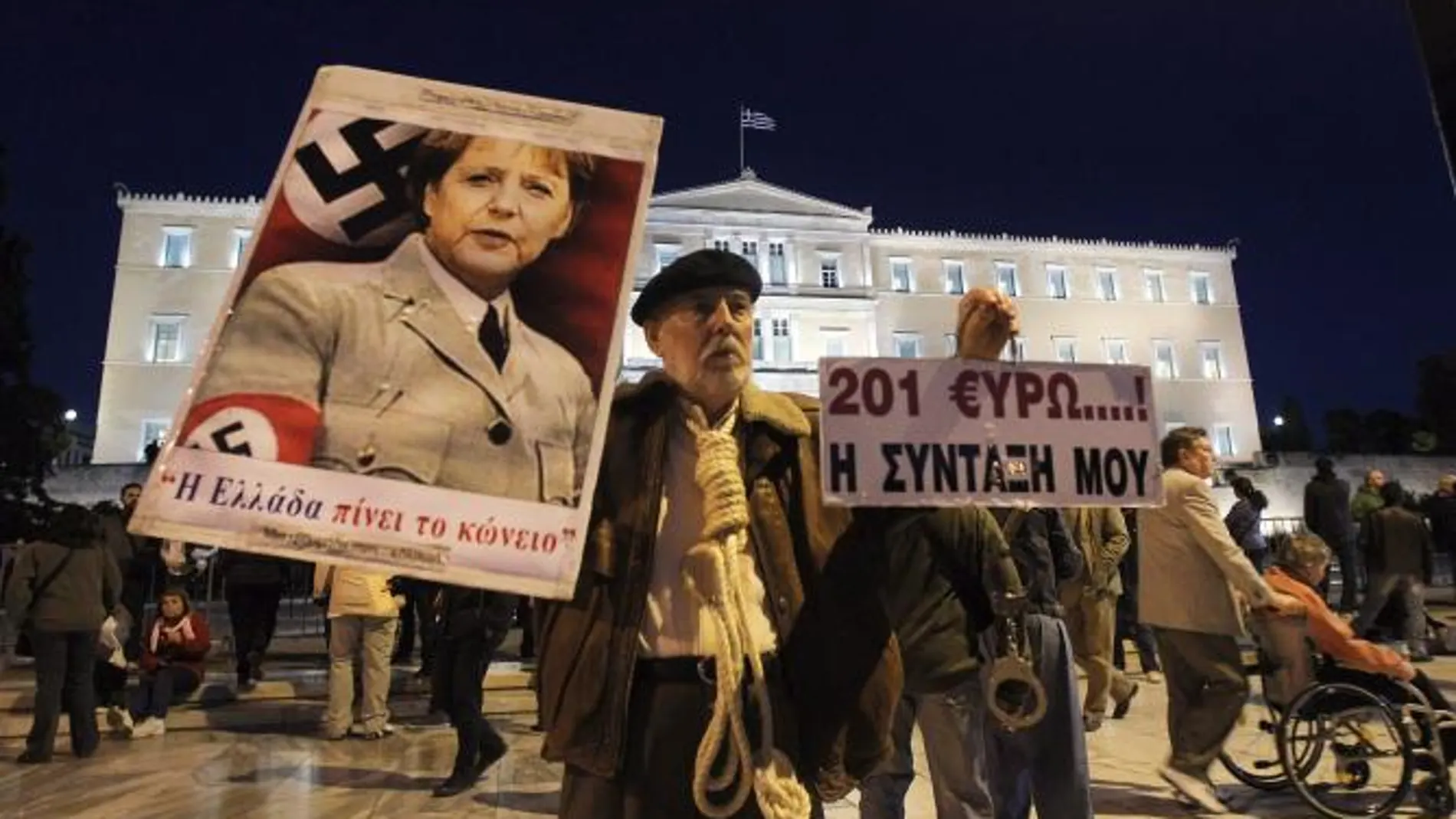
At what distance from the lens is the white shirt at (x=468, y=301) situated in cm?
165

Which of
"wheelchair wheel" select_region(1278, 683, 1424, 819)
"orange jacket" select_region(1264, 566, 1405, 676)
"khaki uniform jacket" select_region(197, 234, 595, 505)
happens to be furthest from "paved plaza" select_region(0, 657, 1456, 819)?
"khaki uniform jacket" select_region(197, 234, 595, 505)

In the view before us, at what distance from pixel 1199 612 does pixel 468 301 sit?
13.9ft

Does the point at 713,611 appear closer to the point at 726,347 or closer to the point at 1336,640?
the point at 726,347

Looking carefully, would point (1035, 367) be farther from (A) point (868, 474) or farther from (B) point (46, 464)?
(B) point (46, 464)

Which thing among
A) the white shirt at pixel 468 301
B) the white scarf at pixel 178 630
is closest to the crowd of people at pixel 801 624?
the white shirt at pixel 468 301

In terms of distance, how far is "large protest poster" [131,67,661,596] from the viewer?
148cm

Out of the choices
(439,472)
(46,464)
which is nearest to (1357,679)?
(439,472)

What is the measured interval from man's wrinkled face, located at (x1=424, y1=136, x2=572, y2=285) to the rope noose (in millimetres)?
590

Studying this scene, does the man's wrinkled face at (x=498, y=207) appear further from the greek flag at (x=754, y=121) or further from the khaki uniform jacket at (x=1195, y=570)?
the greek flag at (x=754, y=121)

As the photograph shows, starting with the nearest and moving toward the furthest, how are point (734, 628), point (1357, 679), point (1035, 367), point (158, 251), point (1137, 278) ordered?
point (734, 628), point (1035, 367), point (1357, 679), point (158, 251), point (1137, 278)

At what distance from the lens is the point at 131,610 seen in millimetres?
8414

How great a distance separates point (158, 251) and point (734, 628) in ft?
174

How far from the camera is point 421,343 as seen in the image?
5.24 ft

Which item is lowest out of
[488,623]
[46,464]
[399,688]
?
[399,688]
